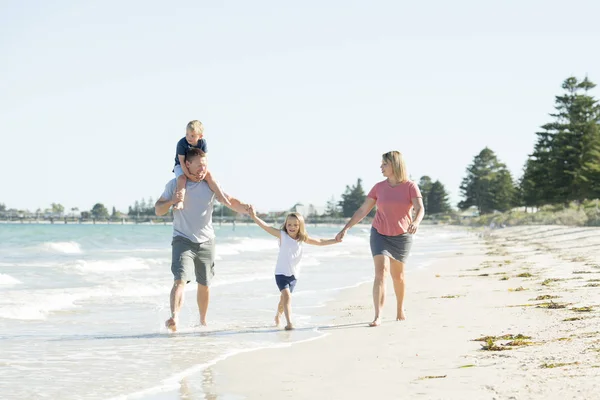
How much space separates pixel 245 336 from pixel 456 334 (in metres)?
1.99

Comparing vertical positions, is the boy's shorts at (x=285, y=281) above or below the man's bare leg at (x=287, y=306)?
above

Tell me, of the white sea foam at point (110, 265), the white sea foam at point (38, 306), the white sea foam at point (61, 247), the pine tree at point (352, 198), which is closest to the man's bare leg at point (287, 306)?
the white sea foam at point (38, 306)

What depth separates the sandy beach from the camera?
13.9ft

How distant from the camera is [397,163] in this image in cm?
741

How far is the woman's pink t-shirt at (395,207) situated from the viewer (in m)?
7.43

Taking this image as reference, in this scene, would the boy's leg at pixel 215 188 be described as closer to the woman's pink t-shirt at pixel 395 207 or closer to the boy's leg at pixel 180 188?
the boy's leg at pixel 180 188

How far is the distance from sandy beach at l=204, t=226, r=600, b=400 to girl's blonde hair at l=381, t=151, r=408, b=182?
1467 mm

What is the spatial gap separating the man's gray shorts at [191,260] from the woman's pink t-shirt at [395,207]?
174cm

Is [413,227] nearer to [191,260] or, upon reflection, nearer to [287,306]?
[287,306]

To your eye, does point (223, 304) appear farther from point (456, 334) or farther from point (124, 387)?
point (124, 387)

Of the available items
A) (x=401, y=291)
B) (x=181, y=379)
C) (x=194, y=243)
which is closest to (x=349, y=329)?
(x=401, y=291)

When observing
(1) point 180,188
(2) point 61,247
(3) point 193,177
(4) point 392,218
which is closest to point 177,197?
(1) point 180,188

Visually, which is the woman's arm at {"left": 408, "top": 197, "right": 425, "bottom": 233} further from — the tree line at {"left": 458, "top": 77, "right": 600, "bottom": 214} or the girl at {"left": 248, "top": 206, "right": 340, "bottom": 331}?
the tree line at {"left": 458, "top": 77, "right": 600, "bottom": 214}

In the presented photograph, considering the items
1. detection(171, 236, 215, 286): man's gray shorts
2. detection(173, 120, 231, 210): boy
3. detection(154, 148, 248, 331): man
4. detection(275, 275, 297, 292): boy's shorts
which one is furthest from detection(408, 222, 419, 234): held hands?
detection(173, 120, 231, 210): boy
